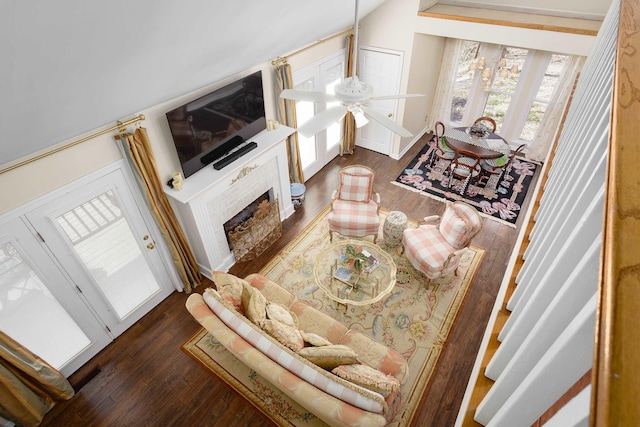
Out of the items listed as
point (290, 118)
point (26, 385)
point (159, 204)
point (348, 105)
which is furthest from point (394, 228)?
point (26, 385)

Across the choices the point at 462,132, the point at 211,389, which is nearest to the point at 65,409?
the point at 211,389

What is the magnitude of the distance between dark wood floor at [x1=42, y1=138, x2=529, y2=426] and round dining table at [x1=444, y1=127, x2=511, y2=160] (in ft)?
7.20

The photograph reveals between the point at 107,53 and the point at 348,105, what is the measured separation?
5.38ft

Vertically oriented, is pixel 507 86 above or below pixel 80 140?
below

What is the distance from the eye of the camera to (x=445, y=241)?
482 cm

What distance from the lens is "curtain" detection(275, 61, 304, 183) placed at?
16.5 feet

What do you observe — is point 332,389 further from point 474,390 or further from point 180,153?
point 180,153

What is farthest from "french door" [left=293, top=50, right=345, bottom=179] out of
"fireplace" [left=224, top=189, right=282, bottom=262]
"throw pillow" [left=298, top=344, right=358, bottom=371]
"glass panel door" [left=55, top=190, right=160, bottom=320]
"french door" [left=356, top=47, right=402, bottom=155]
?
"throw pillow" [left=298, top=344, right=358, bottom=371]

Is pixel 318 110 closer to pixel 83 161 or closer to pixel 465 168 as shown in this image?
pixel 465 168

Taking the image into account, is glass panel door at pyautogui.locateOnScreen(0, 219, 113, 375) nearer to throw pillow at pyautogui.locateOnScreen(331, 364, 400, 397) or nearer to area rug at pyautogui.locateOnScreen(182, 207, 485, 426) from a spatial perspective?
area rug at pyautogui.locateOnScreen(182, 207, 485, 426)

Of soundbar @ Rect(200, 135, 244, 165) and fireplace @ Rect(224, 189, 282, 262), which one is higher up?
soundbar @ Rect(200, 135, 244, 165)

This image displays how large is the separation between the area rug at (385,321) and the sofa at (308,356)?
2.11 feet

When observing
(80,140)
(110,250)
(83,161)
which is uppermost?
(80,140)

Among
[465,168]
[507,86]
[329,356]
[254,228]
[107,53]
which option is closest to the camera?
[107,53]
